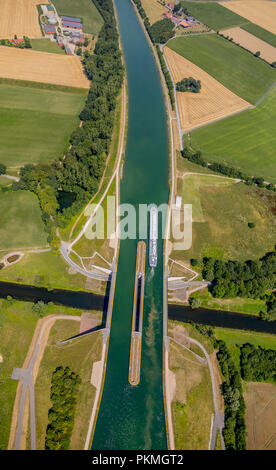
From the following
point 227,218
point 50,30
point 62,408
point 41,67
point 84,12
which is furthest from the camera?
point 84,12

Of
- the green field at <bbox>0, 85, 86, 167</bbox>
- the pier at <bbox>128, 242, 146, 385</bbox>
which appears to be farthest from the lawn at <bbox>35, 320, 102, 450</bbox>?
the green field at <bbox>0, 85, 86, 167</bbox>

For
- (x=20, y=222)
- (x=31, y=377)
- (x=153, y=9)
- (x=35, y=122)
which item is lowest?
(x=31, y=377)

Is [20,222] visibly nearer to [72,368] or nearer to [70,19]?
[72,368]

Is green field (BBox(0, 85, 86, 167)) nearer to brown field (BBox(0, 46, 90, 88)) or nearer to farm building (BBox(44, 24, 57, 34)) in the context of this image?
brown field (BBox(0, 46, 90, 88))

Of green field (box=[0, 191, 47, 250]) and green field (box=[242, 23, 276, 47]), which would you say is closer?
green field (box=[0, 191, 47, 250])

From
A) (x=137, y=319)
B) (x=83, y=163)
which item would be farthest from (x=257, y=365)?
(x=83, y=163)
